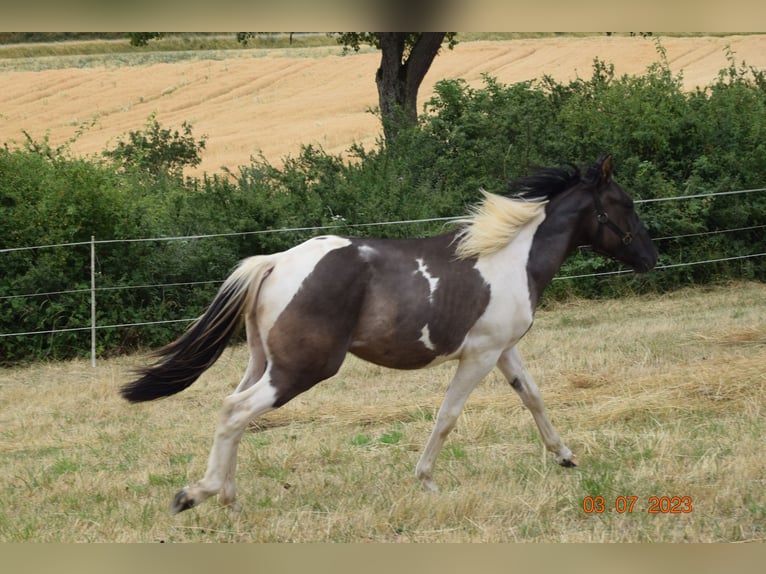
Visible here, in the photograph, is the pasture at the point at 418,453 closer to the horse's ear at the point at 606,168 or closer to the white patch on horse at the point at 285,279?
the white patch on horse at the point at 285,279

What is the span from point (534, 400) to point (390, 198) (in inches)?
302

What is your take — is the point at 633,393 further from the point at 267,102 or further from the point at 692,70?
the point at 267,102

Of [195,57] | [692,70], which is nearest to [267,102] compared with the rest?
[195,57]

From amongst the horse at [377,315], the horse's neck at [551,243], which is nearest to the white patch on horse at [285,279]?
the horse at [377,315]

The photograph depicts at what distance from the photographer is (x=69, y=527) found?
196 inches

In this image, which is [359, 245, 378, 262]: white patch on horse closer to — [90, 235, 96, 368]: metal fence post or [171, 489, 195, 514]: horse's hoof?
[171, 489, 195, 514]: horse's hoof

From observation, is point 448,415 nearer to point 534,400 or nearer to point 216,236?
point 534,400

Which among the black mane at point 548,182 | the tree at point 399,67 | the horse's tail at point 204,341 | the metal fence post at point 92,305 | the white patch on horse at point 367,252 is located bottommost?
the metal fence post at point 92,305

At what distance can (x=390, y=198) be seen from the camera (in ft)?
43.6

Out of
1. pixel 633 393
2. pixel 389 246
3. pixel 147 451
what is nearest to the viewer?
pixel 389 246

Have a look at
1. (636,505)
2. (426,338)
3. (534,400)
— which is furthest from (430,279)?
(636,505)

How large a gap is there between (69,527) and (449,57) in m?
31.1

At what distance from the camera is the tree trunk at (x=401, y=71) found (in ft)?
59.6

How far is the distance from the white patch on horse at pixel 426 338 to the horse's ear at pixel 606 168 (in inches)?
67.4
